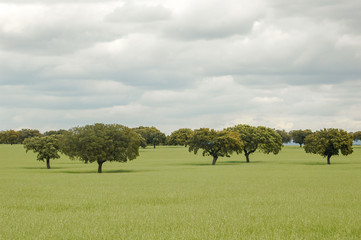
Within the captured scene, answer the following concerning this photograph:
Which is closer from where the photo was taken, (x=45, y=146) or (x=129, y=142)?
(x=129, y=142)

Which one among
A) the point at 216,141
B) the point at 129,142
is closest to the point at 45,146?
the point at 129,142

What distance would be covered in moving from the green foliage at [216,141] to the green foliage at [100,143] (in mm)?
20545

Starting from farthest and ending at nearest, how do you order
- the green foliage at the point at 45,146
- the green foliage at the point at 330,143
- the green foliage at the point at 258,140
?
the green foliage at the point at 258,140
the green foliage at the point at 330,143
the green foliage at the point at 45,146

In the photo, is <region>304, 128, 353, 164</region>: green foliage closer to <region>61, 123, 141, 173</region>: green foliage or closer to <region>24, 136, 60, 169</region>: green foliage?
<region>61, 123, 141, 173</region>: green foliage

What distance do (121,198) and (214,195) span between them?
733cm

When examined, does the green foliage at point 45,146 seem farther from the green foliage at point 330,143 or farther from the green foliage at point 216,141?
the green foliage at point 330,143

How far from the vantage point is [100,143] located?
65625mm

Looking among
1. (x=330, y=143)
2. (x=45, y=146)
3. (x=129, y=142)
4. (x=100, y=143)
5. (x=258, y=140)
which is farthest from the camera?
(x=258, y=140)

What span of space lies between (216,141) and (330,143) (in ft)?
79.2

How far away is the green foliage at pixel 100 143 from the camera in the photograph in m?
65.6

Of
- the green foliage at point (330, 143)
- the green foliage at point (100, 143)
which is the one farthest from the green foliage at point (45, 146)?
the green foliage at point (330, 143)

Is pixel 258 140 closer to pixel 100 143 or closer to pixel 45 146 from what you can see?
pixel 100 143

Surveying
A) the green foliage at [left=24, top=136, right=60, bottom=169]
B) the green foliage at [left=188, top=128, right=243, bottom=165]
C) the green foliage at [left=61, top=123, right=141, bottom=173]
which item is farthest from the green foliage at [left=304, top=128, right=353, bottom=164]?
the green foliage at [left=24, top=136, right=60, bottom=169]

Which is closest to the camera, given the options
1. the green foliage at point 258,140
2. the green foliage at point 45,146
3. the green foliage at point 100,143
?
the green foliage at point 100,143
